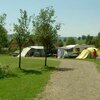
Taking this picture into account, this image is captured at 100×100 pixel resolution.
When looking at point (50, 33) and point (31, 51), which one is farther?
point (31, 51)

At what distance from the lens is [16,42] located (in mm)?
30406

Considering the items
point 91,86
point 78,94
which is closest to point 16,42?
point 91,86

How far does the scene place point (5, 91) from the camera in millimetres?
15766

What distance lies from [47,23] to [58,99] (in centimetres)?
1899

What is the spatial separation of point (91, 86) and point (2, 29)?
426 inches

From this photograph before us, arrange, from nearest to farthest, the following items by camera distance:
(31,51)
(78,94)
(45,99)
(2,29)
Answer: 1. (45,99)
2. (78,94)
3. (2,29)
4. (31,51)

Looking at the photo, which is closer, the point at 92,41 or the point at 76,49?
the point at 76,49

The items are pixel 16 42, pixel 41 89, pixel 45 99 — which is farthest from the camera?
pixel 16 42

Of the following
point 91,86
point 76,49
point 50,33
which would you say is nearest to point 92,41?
point 76,49

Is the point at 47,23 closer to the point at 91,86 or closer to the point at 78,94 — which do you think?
the point at 91,86

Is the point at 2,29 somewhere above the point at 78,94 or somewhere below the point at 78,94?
above

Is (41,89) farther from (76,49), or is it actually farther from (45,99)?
(76,49)

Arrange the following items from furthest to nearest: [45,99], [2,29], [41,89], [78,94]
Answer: [2,29] < [41,89] < [78,94] < [45,99]

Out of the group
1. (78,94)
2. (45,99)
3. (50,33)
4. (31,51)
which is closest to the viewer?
(45,99)
